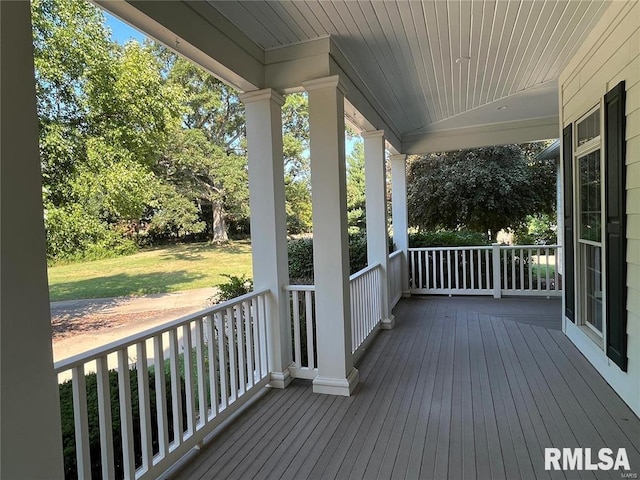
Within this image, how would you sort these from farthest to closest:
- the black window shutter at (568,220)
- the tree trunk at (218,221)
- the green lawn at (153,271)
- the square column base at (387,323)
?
1. the tree trunk at (218,221)
2. the green lawn at (153,271)
3. the square column base at (387,323)
4. the black window shutter at (568,220)

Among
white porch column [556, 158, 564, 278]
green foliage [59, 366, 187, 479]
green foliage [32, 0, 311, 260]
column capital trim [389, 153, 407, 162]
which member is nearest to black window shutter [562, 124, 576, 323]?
white porch column [556, 158, 564, 278]

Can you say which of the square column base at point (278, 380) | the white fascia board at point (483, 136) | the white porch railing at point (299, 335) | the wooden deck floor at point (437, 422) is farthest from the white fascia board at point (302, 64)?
the white fascia board at point (483, 136)

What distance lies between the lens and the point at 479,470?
2035mm

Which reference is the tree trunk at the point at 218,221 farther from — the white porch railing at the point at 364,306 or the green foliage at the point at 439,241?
the white porch railing at the point at 364,306

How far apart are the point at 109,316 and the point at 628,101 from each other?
→ 950cm

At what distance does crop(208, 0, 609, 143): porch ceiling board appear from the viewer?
8.50ft

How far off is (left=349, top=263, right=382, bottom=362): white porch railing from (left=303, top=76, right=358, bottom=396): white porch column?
16.8 inches

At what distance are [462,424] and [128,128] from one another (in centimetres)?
769

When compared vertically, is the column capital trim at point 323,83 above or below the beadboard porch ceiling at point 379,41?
below

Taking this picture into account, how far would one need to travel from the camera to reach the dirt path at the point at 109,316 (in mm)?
7375

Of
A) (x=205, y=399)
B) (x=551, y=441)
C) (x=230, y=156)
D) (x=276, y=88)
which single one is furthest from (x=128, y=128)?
(x=551, y=441)

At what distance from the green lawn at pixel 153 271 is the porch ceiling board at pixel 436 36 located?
7.17m

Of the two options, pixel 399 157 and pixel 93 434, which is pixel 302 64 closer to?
pixel 93 434

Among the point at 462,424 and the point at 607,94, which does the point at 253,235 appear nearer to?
the point at 462,424
